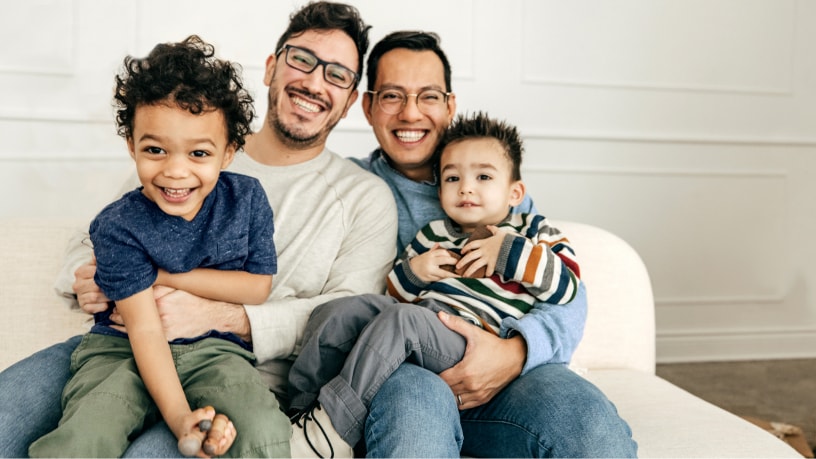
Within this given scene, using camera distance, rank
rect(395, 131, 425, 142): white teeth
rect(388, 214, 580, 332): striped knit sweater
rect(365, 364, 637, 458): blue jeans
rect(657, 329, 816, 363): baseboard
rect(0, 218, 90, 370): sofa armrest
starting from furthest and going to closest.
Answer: rect(657, 329, 816, 363): baseboard, rect(395, 131, 425, 142): white teeth, rect(0, 218, 90, 370): sofa armrest, rect(388, 214, 580, 332): striped knit sweater, rect(365, 364, 637, 458): blue jeans

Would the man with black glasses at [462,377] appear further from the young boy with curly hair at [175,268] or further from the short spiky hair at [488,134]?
the young boy with curly hair at [175,268]

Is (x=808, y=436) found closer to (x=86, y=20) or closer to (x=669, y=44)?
(x=669, y=44)

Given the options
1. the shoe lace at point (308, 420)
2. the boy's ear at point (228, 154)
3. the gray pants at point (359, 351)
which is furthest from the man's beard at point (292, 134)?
the shoe lace at point (308, 420)

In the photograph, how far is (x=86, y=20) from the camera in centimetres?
292

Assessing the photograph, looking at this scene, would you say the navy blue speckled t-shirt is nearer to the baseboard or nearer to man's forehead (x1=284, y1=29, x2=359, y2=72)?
man's forehead (x1=284, y1=29, x2=359, y2=72)

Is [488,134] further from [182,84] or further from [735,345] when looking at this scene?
[735,345]

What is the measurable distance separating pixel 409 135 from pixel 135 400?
99 cm

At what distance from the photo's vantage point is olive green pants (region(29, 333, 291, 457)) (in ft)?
3.88

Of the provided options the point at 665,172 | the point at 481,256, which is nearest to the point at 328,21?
the point at 481,256

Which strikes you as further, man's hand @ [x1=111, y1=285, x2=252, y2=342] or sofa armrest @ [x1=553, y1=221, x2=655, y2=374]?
sofa armrest @ [x1=553, y1=221, x2=655, y2=374]

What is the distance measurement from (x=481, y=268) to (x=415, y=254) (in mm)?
220

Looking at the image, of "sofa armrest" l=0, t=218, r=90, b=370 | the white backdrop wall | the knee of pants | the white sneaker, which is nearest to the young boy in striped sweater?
the white sneaker

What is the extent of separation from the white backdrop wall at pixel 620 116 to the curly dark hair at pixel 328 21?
1266 mm

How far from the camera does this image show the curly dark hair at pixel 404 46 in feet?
6.57
